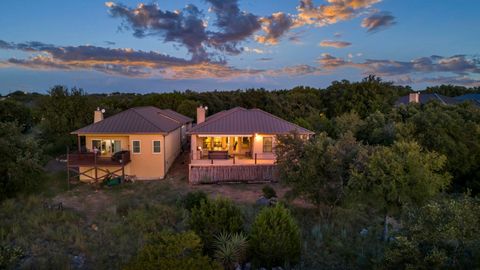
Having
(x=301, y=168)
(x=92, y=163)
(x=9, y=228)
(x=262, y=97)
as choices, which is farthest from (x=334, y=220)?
(x=262, y=97)

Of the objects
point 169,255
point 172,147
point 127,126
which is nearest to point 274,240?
point 169,255

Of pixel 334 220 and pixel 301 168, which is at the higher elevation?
pixel 301 168

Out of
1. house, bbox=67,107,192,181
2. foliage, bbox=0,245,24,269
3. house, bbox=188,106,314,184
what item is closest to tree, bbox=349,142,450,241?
house, bbox=188,106,314,184

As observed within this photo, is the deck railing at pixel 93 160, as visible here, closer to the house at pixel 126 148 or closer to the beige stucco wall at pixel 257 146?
the house at pixel 126 148

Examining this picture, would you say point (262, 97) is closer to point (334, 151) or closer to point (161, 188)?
point (161, 188)

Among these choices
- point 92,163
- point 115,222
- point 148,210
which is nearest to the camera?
point 115,222

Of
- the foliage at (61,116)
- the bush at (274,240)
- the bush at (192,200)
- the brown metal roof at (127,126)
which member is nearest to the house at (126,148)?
the brown metal roof at (127,126)
